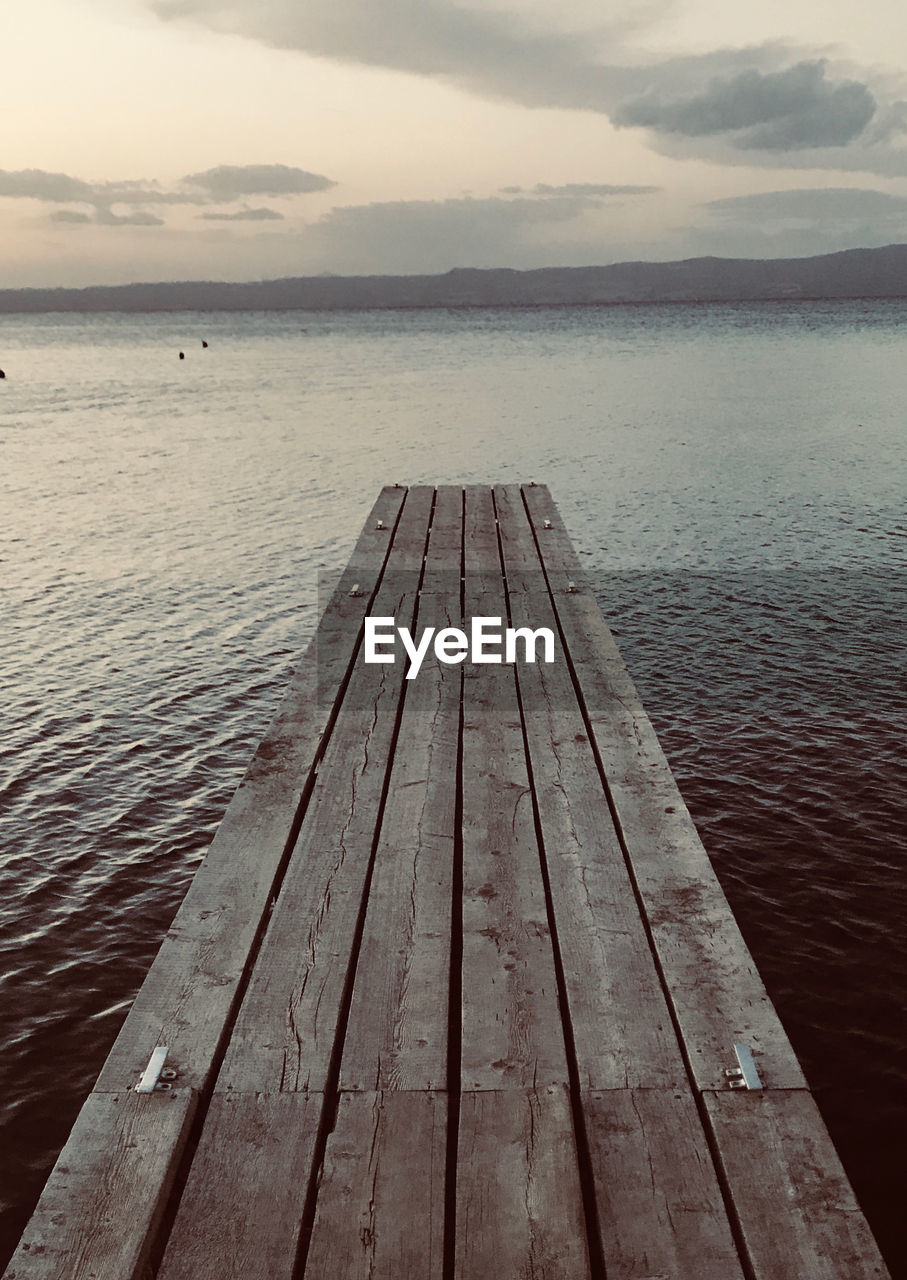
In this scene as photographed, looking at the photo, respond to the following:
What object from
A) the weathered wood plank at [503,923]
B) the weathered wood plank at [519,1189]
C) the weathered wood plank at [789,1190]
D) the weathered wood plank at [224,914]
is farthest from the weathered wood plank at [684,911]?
the weathered wood plank at [224,914]

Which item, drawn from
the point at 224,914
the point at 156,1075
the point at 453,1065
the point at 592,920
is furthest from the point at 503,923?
the point at 156,1075

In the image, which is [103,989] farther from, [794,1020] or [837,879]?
[837,879]

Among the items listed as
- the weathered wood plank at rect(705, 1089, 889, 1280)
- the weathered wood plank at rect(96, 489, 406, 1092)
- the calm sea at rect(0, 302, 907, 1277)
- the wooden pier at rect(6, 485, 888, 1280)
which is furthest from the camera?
the calm sea at rect(0, 302, 907, 1277)

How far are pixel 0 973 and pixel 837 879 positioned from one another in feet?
26.0

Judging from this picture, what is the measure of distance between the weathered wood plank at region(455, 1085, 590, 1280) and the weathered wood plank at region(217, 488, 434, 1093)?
874mm

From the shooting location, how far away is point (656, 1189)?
175 inches

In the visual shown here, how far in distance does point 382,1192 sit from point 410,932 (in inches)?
77.8

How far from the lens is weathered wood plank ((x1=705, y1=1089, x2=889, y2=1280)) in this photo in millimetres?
4113

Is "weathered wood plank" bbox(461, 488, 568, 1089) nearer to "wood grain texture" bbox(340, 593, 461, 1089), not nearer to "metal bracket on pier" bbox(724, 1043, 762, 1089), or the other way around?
"wood grain texture" bbox(340, 593, 461, 1089)

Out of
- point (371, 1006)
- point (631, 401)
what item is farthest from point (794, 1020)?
point (631, 401)

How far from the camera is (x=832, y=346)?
93812 millimetres

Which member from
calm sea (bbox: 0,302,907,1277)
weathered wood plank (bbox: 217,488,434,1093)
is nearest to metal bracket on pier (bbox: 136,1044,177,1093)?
weathered wood plank (bbox: 217,488,434,1093)

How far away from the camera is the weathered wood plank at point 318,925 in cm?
521

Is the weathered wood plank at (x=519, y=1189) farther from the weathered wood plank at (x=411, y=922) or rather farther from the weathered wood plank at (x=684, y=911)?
the weathered wood plank at (x=684, y=911)
